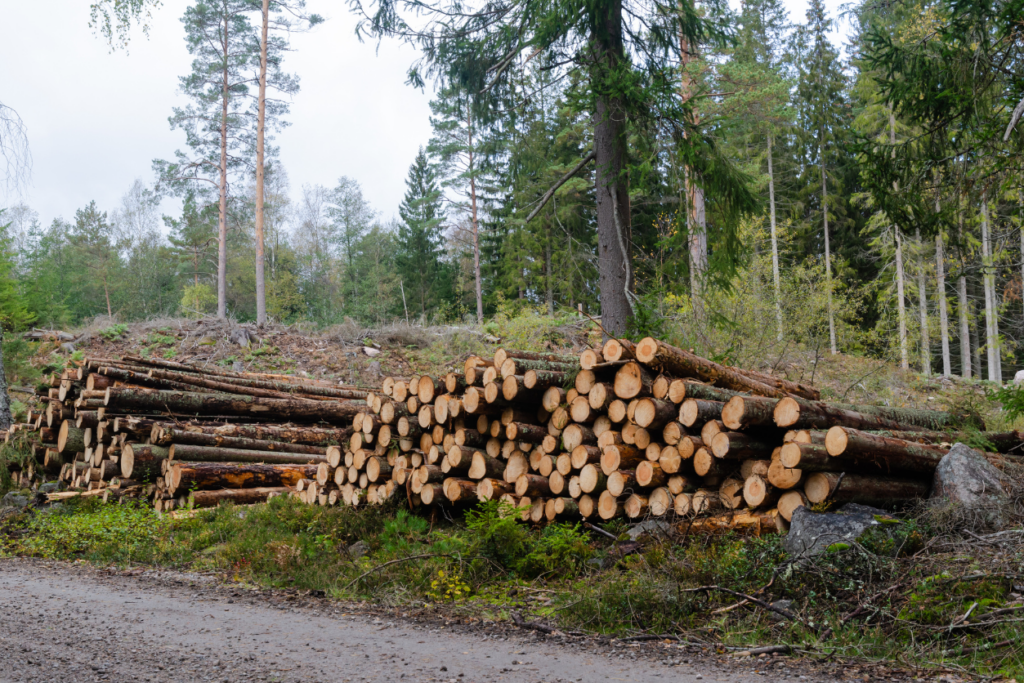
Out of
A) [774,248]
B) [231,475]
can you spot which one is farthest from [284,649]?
[774,248]

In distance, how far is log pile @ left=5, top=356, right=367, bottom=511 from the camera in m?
9.55

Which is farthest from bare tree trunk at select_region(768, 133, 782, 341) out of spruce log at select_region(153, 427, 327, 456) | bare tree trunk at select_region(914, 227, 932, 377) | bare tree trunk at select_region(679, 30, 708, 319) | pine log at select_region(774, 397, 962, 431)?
spruce log at select_region(153, 427, 327, 456)

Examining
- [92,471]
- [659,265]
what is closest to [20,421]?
[92,471]

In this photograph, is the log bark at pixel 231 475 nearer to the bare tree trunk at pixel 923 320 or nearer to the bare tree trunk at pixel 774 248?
the bare tree trunk at pixel 774 248

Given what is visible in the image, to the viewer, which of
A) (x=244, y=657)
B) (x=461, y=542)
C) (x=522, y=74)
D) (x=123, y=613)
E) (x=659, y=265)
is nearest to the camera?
(x=244, y=657)

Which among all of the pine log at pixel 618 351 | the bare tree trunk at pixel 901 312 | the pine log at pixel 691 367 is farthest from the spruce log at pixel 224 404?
the bare tree trunk at pixel 901 312

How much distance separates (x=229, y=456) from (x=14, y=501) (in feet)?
10.6

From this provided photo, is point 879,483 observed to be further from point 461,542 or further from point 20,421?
point 20,421

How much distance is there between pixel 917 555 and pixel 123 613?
5758mm

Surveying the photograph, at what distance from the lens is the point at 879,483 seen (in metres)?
5.63

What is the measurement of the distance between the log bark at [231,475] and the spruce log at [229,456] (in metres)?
0.20

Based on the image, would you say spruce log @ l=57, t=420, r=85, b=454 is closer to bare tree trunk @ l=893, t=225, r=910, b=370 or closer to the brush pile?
the brush pile

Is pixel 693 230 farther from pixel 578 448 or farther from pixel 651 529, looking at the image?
pixel 651 529

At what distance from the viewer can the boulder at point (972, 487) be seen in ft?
17.0
